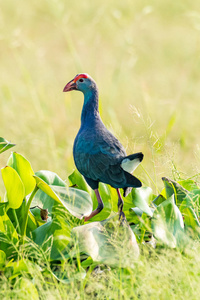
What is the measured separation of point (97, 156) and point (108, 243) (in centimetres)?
26

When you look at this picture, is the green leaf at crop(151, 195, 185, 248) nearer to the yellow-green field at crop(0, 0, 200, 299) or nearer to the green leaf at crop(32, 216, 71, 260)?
the green leaf at crop(32, 216, 71, 260)

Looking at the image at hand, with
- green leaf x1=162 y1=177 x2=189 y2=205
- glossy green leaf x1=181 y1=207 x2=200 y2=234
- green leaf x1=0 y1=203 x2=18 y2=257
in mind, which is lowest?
glossy green leaf x1=181 y1=207 x2=200 y2=234

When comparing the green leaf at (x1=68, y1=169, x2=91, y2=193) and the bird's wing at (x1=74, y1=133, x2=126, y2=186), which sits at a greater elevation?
the bird's wing at (x1=74, y1=133, x2=126, y2=186)

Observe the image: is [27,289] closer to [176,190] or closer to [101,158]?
[101,158]

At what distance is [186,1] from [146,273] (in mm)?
5871

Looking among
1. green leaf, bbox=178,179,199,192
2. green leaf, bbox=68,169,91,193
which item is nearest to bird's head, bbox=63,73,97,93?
green leaf, bbox=68,169,91,193

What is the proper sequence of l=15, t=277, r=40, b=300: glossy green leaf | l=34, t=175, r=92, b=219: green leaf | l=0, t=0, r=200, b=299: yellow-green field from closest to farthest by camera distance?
l=15, t=277, r=40, b=300: glossy green leaf < l=34, t=175, r=92, b=219: green leaf < l=0, t=0, r=200, b=299: yellow-green field

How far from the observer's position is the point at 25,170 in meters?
1.43

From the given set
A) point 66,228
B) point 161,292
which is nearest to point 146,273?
point 161,292

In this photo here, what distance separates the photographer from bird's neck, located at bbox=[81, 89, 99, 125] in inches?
60.8

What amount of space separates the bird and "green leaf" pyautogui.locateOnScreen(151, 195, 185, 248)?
94mm

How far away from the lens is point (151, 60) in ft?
18.3

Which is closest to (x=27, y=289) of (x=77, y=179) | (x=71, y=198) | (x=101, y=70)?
(x=71, y=198)

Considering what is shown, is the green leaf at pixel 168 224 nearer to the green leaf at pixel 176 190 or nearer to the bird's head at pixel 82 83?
the green leaf at pixel 176 190
